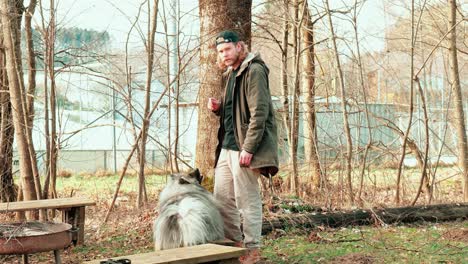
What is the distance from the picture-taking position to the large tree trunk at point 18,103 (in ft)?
24.8

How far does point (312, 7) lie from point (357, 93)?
161cm

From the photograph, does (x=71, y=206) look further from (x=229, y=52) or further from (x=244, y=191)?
(x=229, y=52)

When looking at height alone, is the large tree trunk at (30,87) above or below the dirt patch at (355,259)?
above

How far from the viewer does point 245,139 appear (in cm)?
509

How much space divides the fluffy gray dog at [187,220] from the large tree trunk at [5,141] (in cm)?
474

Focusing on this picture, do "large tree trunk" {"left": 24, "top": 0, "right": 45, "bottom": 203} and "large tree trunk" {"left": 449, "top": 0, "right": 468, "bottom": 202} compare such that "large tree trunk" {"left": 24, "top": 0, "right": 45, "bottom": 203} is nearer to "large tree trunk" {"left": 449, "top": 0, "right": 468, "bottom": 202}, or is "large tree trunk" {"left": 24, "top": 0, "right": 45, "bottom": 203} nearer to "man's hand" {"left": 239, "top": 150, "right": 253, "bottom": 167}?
"man's hand" {"left": 239, "top": 150, "right": 253, "bottom": 167}

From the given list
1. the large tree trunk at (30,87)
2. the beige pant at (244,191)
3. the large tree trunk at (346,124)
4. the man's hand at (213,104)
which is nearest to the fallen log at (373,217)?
the large tree trunk at (346,124)

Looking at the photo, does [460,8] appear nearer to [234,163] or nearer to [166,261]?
[234,163]

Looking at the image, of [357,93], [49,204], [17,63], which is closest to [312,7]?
[357,93]

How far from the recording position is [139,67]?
8695mm

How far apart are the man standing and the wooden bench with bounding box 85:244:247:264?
2.60 feet

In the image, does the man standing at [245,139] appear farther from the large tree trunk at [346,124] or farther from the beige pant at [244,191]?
the large tree trunk at [346,124]

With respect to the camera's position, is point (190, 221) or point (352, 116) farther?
point (352, 116)

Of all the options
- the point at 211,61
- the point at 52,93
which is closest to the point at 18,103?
the point at 52,93
